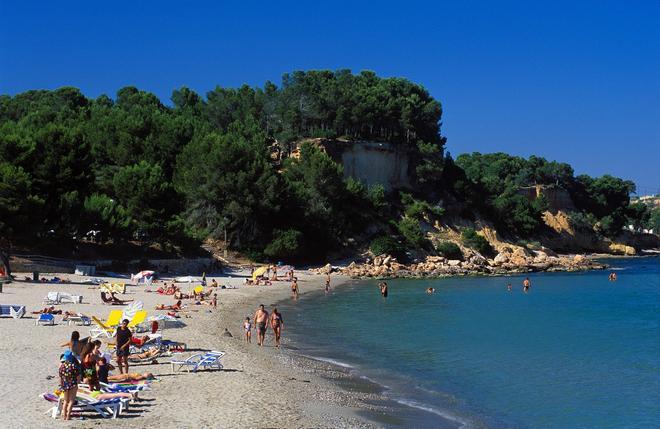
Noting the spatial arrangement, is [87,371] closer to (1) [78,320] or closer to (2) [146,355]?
(2) [146,355]

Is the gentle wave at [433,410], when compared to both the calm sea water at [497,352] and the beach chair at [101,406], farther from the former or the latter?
the beach chair at [101,406]

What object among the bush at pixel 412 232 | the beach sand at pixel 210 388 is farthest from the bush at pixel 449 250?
the beach sand at pixel 210 388

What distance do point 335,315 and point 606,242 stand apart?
79.7 metres

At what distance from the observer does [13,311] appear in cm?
1998

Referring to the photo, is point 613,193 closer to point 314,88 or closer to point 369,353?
point 314,88

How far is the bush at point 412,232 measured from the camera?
62.9 metres

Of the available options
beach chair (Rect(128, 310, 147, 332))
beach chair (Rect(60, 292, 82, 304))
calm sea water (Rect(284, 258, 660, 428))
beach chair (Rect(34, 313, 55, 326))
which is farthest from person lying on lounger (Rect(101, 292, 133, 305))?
beach chair (Rect(128, 310, 147, 332))

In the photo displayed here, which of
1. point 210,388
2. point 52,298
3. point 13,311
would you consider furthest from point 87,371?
point 52,298

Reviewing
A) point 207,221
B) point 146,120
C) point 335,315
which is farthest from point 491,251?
point 335,315

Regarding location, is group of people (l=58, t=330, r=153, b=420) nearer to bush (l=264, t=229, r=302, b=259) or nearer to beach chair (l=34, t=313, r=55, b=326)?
beach chair (l=34, t=313, r=55, b=326)

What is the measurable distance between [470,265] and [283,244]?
1869cm

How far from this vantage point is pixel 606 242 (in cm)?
9750

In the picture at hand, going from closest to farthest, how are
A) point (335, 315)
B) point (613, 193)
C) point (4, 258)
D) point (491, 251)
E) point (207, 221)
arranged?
1. point (335, 315)
2. point (4, 258)
3. point (207, 221)
4. point (491, 251)
5. point (613, 193)

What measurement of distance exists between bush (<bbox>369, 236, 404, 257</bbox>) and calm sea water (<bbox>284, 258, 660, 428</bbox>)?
17.4m
